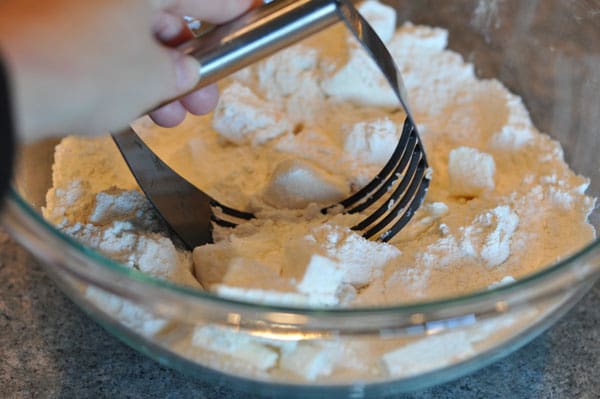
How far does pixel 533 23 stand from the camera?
41.8 inches

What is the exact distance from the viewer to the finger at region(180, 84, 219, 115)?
839mm

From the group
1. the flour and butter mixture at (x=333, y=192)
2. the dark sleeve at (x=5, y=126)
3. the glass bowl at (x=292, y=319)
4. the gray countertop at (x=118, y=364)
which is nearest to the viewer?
the dark sleeve at (x=5, y=126)

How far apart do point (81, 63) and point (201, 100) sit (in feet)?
1.10

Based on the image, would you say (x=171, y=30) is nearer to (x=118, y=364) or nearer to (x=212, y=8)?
(x=212, y=8)

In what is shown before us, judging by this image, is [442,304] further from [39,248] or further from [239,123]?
[239,123]

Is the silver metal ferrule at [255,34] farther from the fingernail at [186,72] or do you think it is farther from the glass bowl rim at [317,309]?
the glass bowl rim at [317,309]

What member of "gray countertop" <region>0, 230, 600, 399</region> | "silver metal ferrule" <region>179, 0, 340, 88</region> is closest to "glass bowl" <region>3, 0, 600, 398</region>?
"gray countertop" <region>0, 230, 600, 399</region>

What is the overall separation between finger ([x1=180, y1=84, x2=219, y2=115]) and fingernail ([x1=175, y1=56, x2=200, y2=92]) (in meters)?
0.17

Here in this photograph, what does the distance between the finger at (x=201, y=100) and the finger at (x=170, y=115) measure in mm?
10

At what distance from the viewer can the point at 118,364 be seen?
0.80 meters

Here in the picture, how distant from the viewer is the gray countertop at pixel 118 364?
0.78 meters

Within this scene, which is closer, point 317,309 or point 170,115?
point 317,309

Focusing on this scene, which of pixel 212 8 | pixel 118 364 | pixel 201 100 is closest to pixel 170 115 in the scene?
pixel 201 100

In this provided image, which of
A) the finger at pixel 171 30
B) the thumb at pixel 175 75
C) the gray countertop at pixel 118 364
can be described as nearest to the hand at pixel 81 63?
the thumb at pixel 175 75
